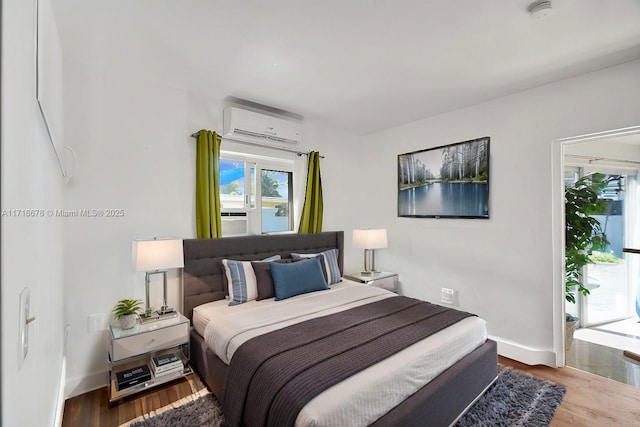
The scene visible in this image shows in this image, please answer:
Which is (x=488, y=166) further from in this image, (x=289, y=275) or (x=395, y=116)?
(x=289, y=275)

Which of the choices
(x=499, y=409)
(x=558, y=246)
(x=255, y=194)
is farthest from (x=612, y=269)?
(x=255, y=194)

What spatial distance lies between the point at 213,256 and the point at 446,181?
2696 millimetres

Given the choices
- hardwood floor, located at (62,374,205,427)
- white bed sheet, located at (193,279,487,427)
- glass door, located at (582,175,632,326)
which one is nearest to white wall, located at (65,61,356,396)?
hardwood floor, located at (62,374,205,427)

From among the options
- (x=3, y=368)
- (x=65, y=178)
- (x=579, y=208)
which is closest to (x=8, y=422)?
(x=3, y=368)

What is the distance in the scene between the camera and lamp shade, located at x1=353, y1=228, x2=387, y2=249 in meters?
3.67

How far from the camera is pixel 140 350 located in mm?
2195

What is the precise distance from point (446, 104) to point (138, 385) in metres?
3.82

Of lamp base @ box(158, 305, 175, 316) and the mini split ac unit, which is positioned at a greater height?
the mini split ac unit

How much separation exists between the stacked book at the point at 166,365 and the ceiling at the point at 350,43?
237cm

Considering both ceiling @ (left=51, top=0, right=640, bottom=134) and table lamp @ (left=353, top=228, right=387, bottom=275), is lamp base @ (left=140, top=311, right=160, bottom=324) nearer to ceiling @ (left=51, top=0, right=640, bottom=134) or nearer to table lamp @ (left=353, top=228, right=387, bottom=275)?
ceiling @ (left=51, top=0, right=640, bottom=134)

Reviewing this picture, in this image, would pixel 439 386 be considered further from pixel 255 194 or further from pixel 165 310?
pixel 255 194

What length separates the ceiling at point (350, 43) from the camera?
172 centimetres

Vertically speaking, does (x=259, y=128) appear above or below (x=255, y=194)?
above

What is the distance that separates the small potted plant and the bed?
0.43 m
